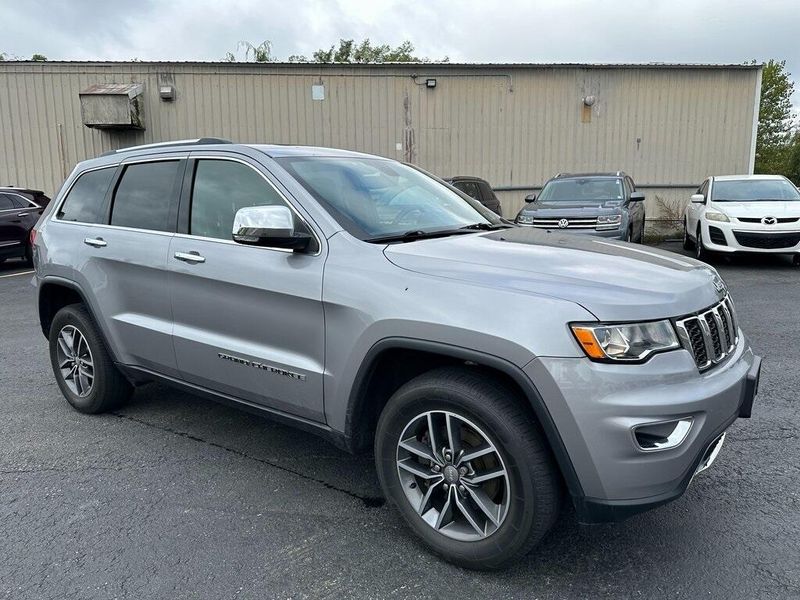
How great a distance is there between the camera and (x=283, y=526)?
2.87 metres

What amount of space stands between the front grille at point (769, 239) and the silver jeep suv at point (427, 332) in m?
7.87

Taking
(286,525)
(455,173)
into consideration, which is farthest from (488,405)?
(455,173)

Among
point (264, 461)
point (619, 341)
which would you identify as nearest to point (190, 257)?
point (264, 461)

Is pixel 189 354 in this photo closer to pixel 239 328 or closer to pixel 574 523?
pixel 239 328

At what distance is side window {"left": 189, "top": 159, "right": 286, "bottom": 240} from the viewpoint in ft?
10.6

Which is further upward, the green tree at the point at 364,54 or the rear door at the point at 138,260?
the green tree at the point at 364,54

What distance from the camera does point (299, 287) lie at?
2.83 metres

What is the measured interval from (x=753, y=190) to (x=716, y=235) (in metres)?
1.57

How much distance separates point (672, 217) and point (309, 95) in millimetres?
10869

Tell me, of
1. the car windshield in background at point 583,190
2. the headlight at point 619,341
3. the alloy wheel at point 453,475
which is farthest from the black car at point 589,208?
the headlight at point 619,341

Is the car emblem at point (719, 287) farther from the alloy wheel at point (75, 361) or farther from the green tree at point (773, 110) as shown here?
the green tree at point (773, 110)

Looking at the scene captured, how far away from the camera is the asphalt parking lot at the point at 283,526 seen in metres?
2.44

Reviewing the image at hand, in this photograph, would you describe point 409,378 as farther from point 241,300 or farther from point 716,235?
point 716,235

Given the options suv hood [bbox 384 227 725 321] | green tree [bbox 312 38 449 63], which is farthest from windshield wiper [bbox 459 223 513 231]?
green tree [bbox 312 38 449 63]
